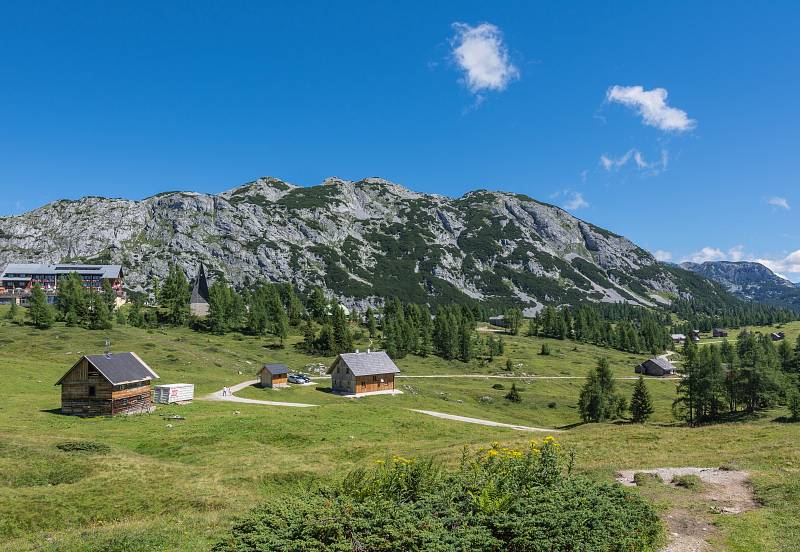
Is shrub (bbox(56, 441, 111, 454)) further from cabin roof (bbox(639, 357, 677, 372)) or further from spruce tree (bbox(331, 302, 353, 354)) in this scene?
cabin roof (bbox(639, 357, 677, 372))

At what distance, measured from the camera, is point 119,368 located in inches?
2115

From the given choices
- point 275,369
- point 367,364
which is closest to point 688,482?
point 367,364

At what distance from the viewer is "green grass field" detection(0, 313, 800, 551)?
1936 cm

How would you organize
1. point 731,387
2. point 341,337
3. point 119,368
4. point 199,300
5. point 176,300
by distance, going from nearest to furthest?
point 119,368
point 731,387
point 341,337
point 176,300
point 199,300

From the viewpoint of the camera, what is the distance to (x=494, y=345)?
6019 inches

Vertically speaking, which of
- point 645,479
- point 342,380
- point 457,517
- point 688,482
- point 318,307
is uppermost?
point 318,307

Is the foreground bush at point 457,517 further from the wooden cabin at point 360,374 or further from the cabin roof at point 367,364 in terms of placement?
the cabin roof at point 367,364

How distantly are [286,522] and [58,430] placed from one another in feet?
136

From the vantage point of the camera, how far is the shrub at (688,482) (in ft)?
70.1

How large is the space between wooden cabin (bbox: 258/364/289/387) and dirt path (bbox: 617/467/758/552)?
6525cm

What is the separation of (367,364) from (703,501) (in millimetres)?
67210

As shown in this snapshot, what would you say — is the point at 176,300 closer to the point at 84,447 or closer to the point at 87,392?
the point at 87,392

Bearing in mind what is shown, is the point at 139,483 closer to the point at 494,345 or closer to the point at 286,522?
the point at 286,522

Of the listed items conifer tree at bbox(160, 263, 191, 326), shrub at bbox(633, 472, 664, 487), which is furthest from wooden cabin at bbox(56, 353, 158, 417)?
conifer tree at bbox(160, 263, 191, 326)
